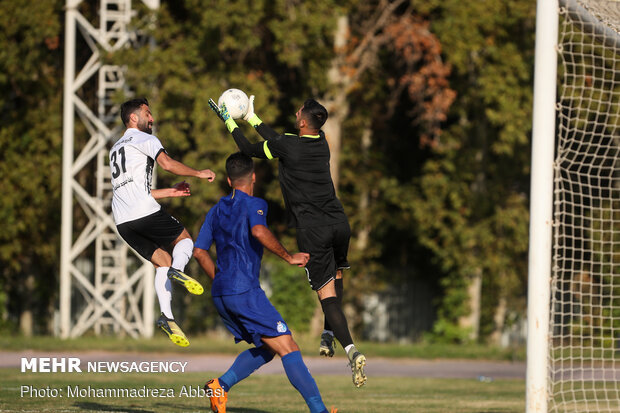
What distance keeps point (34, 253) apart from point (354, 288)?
8.63 m

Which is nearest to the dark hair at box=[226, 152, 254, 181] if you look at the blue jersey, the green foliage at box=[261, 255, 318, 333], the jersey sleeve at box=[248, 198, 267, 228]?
the blue jersey

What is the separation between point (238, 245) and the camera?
317 inches

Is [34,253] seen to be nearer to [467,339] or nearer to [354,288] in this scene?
[354,288]

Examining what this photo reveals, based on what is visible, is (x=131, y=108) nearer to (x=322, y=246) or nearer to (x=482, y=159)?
(x=322, y=246)

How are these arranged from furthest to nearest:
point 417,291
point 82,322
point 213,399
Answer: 1. point 417,291
2. point 82,322
3. point 213,399

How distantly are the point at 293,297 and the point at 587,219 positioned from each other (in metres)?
6.73

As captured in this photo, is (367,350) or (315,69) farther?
(315,69)

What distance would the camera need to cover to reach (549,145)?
29.6 ft

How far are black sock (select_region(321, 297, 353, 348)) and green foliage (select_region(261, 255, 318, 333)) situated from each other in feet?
40.7

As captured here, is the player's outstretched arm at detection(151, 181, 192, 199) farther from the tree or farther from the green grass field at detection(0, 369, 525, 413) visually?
the tree

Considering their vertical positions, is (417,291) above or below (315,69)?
below

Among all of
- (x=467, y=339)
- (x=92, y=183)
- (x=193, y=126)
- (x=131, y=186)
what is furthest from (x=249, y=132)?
(x=131, y=186)

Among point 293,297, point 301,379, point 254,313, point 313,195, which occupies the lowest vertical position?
point 293,297

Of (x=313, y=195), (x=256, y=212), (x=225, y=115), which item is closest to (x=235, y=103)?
(x=225, y=115)
